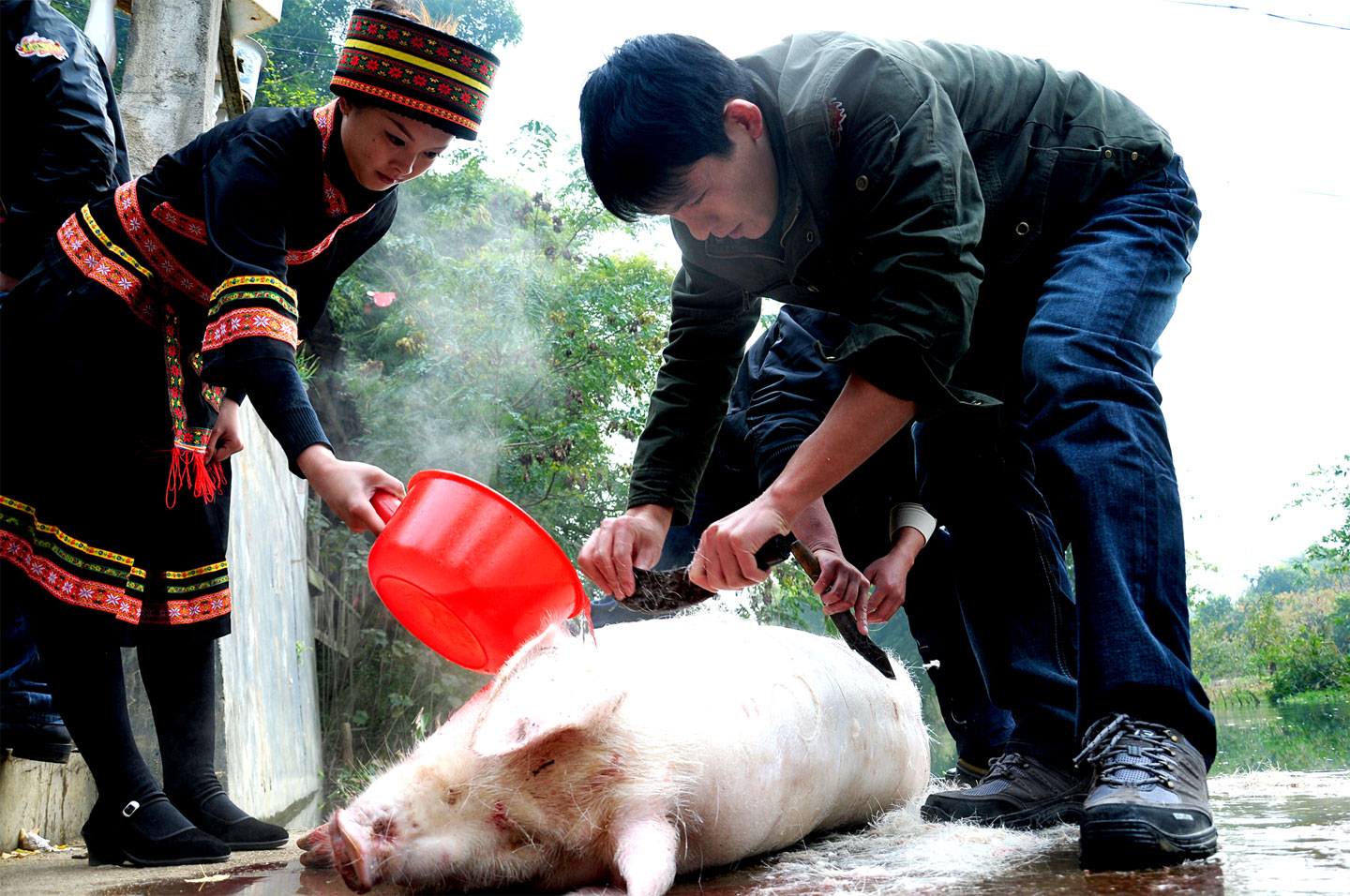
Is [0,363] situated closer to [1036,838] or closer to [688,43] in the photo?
[688,43]

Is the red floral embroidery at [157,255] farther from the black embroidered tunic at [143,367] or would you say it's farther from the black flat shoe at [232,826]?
the black flat shoe at [232,826]

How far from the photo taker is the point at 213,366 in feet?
6.07

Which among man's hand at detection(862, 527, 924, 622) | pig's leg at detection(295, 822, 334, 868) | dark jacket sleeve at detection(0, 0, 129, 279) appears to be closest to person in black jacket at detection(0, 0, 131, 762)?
dark jacket sleeve at detection(0, 0, 129, 279)

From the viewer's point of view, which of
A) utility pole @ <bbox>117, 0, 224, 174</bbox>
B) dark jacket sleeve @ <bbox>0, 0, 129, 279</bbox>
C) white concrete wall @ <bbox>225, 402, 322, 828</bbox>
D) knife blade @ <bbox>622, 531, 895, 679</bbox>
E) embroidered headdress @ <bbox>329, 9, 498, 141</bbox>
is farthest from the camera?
utility pole @ <bbox>117, 0, 224, 174</bbox>

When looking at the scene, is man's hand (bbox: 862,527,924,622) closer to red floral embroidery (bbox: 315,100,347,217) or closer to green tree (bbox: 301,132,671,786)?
red floral embroidery (bbox: 315,100,347,217)

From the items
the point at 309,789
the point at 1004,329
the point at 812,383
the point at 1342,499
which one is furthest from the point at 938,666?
→ the point at 1342,499

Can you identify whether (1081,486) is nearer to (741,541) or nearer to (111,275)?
(741,541)

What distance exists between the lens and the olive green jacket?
1.57 m

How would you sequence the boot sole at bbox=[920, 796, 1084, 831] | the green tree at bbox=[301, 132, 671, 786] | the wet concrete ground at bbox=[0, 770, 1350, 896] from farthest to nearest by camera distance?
the green tree at bbox=[301, 132, 671, 786]
the boot sole at bbox=[920, 796, 1084, 831]
the wet concrete ground at bbox=[0, 770, 1350, 896]

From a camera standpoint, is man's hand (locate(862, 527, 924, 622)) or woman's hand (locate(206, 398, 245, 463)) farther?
man's hand (locate(862, 527, 924, 622))

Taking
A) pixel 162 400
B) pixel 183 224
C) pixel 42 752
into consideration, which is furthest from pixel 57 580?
pixel 183 224

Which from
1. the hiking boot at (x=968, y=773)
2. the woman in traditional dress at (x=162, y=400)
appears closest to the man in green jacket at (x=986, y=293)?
the hiking boot at (x=968, y=773)

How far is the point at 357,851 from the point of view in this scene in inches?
52.4

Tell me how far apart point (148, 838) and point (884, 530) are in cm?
198
